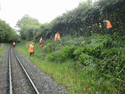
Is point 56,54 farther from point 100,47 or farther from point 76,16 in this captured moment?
point 76,16

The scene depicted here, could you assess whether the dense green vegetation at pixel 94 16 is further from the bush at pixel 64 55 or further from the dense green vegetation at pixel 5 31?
the dense green vegetation at pixel 5 31

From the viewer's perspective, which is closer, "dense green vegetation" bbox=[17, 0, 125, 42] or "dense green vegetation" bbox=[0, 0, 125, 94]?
"dense green vegetation" bbox=[0, 0, 125, 94]

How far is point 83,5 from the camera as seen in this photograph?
8672 mm

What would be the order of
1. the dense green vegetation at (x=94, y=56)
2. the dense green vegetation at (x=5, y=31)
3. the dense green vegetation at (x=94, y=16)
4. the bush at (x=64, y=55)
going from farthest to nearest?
the dense green vegetation at (x=5, y=31)
the bush at (x=64, y=55)
the dense green vegetation at (x=94, y=16)
the dense green vegetation at (x=94, y=56)

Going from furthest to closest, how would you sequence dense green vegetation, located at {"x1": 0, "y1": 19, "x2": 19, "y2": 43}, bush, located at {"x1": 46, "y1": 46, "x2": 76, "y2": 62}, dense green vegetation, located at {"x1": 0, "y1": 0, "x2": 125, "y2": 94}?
dense green vegetation, located at {"x1": 0, "y1": 19, "x2": 19, "y2": 43} → bush, located at {"x1": 46, "y1": 46, "x2": 76, "y2": 62} → dense green vegetation, located at {"x1": 0, "y1": 0, "x2": 125, "y2": 94}

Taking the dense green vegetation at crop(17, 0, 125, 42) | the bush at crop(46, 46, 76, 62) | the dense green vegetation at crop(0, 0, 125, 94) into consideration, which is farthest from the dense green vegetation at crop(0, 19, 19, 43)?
the bush at crop(46, 46, 76, 62)

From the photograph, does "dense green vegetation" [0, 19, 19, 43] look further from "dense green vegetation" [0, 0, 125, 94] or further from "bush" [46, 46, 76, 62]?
"bush" [46, 46, 76, 62]

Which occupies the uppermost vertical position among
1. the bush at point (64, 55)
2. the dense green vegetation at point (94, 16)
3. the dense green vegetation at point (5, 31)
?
the dense green vegetation at point (5, 31)

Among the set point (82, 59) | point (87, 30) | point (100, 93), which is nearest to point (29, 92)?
point (100, 93)

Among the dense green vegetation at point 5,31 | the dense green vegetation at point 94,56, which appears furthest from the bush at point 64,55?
the dense green vegetation at point 5,31

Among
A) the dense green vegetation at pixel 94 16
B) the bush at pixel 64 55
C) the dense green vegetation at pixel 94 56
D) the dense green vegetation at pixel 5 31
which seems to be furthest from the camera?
the dense green vegetation at pixel 5 31

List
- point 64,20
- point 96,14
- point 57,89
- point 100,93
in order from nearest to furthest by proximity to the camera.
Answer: point 100,93, point 57,89, point 96,14, point 64,20

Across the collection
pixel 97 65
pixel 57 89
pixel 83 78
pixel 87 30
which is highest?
pixel 87 30

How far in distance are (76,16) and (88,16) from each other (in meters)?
1.63
